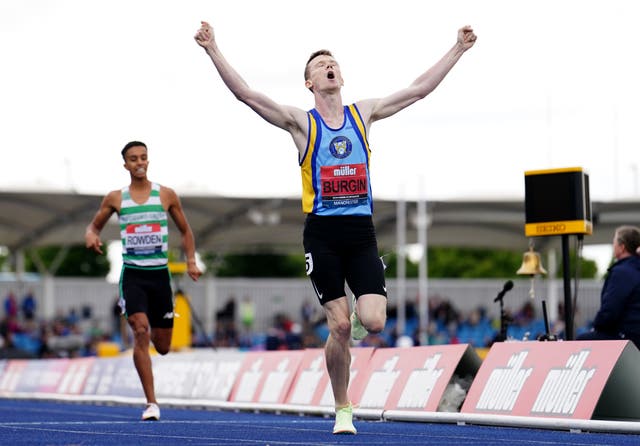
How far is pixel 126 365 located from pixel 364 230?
10.6m

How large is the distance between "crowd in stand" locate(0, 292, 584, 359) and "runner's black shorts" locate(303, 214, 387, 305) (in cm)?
2231

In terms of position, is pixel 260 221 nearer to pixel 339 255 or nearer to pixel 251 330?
pixel 251 330

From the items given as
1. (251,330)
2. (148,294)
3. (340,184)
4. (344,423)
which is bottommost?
(251,330)

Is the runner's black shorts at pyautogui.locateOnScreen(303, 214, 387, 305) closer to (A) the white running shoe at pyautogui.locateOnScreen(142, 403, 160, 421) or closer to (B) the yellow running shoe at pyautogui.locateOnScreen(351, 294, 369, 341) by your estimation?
(B) the yellow running shoe at pyautogui.locateOnScreen(351, 294, 369, 341)

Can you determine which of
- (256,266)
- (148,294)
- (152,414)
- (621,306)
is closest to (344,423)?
(152,414)

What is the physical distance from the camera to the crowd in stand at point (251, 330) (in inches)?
Result: 1296

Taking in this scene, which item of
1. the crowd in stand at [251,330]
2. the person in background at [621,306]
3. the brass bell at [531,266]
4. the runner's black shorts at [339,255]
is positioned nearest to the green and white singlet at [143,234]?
the runner's black shorts at [339,255]

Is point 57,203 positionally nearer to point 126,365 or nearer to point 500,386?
point 126,365

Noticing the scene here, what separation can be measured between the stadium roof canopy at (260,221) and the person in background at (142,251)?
83.5ft

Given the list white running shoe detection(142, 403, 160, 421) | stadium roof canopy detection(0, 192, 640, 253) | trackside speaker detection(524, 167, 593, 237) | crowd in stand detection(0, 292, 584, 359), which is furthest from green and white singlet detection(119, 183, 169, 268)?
stadium roof canopy detection(0, 192, 640, 253)

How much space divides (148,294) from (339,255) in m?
3.04

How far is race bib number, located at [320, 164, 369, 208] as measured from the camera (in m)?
7.95

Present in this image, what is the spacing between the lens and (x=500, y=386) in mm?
10148

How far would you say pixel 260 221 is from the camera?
38.9 meters
